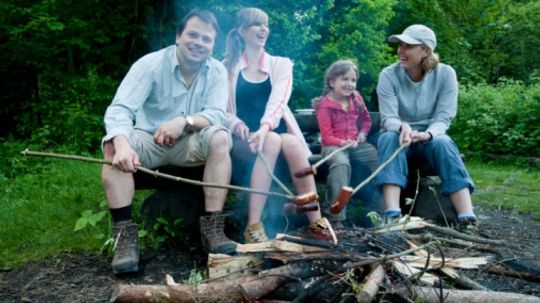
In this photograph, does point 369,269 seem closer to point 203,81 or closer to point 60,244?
point 203,81

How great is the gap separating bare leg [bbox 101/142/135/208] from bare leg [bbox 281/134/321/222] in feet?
3.55

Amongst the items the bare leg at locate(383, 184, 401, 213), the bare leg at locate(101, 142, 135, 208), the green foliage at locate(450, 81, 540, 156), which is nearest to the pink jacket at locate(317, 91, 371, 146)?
the bare leg at locate(383, 184, 401, 213)

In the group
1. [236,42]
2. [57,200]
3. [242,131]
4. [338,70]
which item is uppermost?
[236,42]

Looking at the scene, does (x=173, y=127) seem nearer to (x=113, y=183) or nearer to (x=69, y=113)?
(x=113, y=183)

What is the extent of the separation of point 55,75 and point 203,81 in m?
6.66

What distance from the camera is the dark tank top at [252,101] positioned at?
438 cm

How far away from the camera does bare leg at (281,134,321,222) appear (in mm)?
3838

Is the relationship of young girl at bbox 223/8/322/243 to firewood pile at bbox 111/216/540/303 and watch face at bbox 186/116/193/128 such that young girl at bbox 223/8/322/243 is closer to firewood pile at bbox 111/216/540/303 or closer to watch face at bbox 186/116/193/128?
watch face at bbox 186/116/193/128

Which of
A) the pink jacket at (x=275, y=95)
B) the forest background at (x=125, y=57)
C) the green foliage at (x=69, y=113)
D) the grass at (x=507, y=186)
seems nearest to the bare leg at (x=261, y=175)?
the pink jacket at (x=275, y=95)

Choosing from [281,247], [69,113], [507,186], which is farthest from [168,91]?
[69,113]

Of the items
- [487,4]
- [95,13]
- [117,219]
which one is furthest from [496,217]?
[487,4]

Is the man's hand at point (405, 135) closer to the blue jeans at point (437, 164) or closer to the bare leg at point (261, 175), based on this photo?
the blue jeans at point (437, 164)

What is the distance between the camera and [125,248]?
134 inches

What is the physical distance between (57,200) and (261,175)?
2386mm
